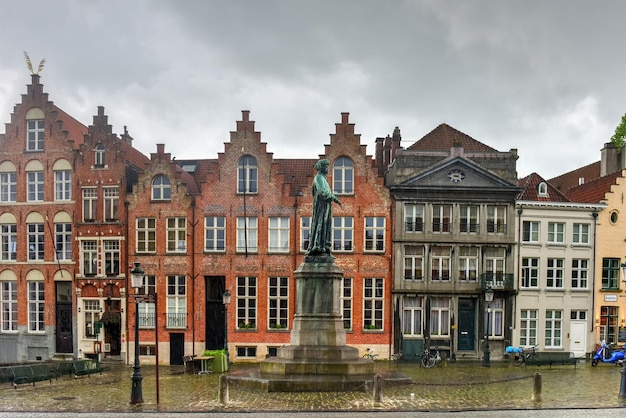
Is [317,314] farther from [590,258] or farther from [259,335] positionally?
[590,258]

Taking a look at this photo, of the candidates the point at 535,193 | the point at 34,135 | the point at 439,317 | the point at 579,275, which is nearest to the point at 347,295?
the point at 439,317

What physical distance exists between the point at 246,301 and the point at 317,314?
14.6 meters

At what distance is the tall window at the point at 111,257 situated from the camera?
37531 millimetres

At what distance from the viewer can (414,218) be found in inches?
1475

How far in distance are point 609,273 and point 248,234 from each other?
68.9 feet

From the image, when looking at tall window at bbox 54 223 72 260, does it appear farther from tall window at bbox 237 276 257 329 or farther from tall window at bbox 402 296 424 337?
tall window at bbox 402 296 424 337

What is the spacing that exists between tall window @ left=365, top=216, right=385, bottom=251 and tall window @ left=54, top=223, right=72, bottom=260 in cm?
1684

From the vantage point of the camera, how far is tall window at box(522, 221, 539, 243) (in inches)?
1508

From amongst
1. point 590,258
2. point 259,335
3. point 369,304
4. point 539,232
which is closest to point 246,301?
point 259,335

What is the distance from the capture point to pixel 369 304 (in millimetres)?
37250

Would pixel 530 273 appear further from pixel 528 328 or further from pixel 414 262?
pixel 414 262

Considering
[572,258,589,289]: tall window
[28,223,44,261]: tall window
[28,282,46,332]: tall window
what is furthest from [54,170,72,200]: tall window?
[572,258,589,289]: tall window

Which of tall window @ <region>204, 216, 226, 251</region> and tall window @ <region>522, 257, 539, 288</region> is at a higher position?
tall window @ <region>204, 216, 226, 251</region>

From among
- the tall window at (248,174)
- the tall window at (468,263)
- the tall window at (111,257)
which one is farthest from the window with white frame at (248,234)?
the tall window at (468,263)
